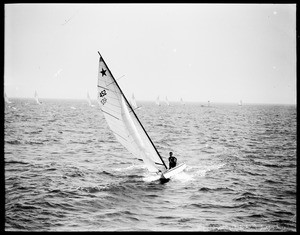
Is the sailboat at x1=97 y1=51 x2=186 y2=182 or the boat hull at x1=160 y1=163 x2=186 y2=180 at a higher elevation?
the sailboat at x1=97 y1=51 x2=186 y2=182

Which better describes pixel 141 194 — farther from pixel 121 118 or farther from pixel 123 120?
pixel 121 118

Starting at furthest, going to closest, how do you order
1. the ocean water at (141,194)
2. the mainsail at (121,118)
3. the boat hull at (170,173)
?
the boat hull at (170,173) → the mainsail at (121,118) → the ocean water at (141,194)

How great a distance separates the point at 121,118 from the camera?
52.8 ft

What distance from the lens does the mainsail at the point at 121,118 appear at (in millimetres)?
15477

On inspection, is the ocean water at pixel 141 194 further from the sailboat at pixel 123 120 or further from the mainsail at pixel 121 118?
the mainsail at pixel 121 118

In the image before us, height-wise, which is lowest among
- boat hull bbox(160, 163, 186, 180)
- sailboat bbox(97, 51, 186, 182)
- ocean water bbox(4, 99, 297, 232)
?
ocean water bbox(4, 99, 297, 232)

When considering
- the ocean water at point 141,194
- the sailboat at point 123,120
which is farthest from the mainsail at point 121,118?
the ocean water at point 141,194

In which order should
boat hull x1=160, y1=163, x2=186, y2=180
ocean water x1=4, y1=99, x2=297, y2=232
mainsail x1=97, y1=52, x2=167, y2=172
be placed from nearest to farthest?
ocean water x1=4, y1=99, x2=297, y2=232, mainsail x1=97, y1=52, x2=167, y2=172, boat hull x1=160, y1=163, x2=186, y2=180

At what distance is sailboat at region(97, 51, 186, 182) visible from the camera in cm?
Result: 1550

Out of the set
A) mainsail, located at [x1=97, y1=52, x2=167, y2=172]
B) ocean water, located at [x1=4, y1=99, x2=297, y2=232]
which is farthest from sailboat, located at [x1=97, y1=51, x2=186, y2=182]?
ocean water, located at [x1=4, y1=99, x2=297, y2=232]

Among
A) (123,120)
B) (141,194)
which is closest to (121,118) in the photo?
(123,120)

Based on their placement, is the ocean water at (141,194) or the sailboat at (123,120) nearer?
the ocean water at (141,194)

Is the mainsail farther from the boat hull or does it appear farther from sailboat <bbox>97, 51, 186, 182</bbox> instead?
the boat hull

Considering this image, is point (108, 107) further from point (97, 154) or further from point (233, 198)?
point (97, 154)
